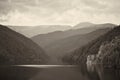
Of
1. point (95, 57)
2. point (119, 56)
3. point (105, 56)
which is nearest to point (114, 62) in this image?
point (119, 56)

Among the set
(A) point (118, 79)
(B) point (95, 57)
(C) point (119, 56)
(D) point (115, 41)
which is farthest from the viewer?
(B) point (95, 57)

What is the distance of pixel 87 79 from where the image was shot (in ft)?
234

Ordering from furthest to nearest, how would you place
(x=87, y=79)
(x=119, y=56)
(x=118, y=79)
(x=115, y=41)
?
(x=115, y=41) < (x=119, y=56) < (x=87, y=79) < (x=118, y=79)

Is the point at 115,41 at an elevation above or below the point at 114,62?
above

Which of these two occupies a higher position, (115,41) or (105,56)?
(115,41)

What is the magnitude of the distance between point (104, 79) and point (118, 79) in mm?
4882

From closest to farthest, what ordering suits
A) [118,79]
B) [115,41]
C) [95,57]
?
1. [118,79]
2. [115,41]
3. [95,57]

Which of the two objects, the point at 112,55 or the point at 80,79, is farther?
the point at 112,55

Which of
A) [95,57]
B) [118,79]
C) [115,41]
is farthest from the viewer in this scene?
[95,57]

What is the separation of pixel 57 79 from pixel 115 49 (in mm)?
82597

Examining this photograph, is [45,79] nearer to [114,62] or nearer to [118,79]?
[118,79]

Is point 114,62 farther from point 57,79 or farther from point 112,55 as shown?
point 57,79

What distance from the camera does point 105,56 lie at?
160750 millimetres

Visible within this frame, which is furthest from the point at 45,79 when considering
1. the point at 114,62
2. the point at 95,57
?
the point at 95,57
